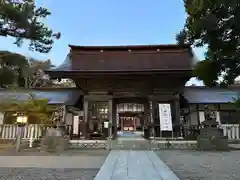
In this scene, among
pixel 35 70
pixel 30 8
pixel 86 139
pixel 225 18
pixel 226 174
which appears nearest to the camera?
pixel 225 18

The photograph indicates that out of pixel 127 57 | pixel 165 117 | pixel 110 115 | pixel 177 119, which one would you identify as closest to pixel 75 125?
pixel 110 115

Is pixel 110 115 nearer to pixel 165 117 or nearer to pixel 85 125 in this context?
pixel 85 125

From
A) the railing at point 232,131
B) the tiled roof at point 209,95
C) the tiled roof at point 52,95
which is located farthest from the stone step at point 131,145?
the railing at point 232,131

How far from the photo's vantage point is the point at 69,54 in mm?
13305

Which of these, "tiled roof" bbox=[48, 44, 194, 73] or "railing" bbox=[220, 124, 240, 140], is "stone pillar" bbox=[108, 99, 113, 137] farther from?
"railing" bbox=[220, 124, 240, 140]

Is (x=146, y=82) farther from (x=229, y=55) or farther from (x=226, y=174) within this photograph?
(x=229, y=55)

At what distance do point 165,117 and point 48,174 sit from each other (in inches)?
269

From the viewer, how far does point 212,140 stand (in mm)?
8859

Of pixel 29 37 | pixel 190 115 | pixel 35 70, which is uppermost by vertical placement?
pixel 35 70

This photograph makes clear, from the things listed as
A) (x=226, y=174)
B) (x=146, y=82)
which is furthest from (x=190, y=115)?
(x=226, y=174)

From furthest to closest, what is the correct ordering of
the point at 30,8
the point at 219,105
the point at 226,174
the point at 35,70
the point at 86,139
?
the point at 35,70 < the point at 219,105 < the point at 86,139 < the point at 30,8 < the point at 226,174

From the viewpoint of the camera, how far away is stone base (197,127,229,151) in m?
8.78

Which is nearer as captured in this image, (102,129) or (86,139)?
(86,139)

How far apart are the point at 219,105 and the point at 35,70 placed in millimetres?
21813
